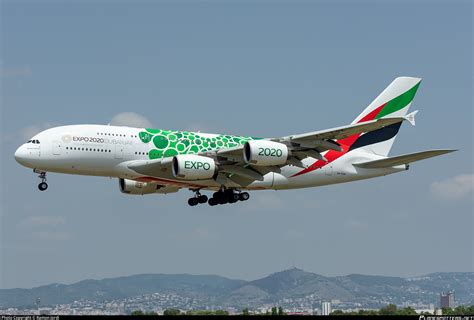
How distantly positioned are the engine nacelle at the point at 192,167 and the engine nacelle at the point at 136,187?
23.3ft

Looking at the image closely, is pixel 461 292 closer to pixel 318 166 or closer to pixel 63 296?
pixel 63 296

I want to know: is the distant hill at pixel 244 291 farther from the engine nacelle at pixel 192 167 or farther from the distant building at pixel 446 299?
the engine nacelle at pixel 192 167

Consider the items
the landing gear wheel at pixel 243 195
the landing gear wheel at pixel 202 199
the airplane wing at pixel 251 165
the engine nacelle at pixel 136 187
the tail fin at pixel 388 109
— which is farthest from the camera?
the tail fin at pixel 388 109

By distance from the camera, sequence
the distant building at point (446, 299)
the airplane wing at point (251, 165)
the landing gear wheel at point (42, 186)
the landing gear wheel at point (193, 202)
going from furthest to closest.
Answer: the distant building at point (446, 299) → the landing gear wheel at point (193, 202) → the landing gear wheel at point (42, 186) → the airplane wing at point (251, 165)

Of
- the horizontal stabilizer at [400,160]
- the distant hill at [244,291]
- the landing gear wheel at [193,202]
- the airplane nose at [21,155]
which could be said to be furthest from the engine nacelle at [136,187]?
the distant hill at [244,291]

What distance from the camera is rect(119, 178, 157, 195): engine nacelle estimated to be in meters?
54.2

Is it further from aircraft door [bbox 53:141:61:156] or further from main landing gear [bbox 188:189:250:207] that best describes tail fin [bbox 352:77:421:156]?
aircraft door [bbox 53:141:61:156]

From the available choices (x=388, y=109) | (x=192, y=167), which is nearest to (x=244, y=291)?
(x=388, y=109)

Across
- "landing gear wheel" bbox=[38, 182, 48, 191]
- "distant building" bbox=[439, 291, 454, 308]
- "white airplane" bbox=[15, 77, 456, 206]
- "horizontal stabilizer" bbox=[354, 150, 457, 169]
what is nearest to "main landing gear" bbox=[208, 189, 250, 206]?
"white airplane" bbox=[15, 77, 456, 206]

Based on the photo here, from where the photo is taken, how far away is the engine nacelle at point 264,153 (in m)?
47.0

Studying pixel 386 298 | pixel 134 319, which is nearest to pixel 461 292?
pixel 386 298

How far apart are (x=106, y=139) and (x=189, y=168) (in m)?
4.92

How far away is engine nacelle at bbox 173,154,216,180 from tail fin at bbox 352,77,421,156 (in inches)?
481

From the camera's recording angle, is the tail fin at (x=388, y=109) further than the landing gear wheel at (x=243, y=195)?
Yes
